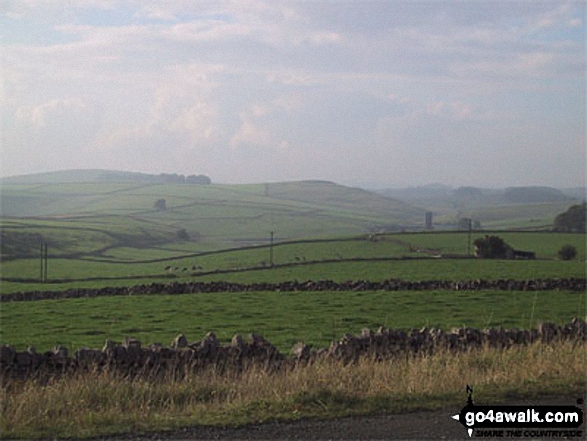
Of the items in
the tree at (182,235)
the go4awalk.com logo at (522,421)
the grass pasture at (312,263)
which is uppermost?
the go4awalk.com logo at (522,421)

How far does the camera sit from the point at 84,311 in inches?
1161

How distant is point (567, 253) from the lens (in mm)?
61812

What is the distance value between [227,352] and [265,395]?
14.3 ft

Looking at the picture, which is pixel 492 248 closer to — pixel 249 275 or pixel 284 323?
pixel 249 275

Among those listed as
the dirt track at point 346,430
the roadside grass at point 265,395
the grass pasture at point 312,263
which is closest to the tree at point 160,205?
the grass pasture at point 312,263

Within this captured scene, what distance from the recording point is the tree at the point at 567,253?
202 ft

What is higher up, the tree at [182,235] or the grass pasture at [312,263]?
the grass pasture at [312,263]

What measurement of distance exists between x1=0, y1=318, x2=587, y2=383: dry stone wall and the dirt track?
3915mm

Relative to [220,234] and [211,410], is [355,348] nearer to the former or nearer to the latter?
[211,410]

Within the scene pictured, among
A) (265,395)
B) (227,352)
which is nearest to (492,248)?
(227,352)

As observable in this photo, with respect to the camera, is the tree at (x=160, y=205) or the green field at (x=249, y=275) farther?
the tree at (x=160, y=205)

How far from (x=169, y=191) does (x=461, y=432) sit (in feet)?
617

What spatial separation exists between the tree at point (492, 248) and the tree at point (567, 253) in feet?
15.9

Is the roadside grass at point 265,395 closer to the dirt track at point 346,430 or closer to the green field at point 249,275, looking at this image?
the dirt track at point 346,430
